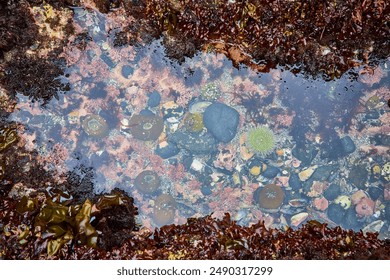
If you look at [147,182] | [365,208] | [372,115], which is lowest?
[147,182]

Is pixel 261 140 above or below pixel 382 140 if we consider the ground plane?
below

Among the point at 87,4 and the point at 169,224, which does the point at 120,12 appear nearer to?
the point at 87,4

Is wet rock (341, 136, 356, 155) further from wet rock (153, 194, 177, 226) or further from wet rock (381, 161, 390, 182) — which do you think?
wet rock (153, 194, 177, 226)

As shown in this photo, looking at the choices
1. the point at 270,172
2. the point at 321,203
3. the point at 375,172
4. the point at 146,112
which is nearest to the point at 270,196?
the point at 270,172

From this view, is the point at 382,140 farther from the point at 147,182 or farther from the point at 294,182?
the point at 147,182

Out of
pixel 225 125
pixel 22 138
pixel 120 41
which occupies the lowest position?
pixel 22 138

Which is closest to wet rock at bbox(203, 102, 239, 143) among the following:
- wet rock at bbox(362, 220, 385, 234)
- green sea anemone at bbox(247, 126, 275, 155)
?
green sea anemone at bbox(247, 126, 275, 155)

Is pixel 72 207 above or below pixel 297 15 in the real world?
below
